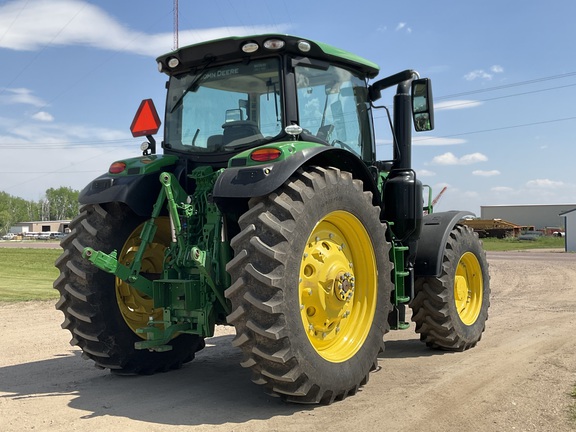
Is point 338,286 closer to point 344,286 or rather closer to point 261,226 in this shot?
point 344,286

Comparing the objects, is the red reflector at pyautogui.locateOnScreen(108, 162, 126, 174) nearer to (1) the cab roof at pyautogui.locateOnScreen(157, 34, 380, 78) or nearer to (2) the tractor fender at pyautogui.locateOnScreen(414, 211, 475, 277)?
(1) the cab roof at pyautogui.locateOnScreen(157, 34, 380, 78)

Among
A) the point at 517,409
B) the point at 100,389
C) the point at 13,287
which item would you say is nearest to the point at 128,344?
the point at 100,389

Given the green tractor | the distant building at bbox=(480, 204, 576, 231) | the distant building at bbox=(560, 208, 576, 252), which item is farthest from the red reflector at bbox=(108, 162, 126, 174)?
the distant building at bbox=(480, 204, 576, 231)

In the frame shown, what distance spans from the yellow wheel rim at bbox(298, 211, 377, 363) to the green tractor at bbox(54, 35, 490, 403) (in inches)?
0.5

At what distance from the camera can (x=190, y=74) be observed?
6.03 m

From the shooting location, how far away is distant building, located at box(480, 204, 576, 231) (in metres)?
75.1

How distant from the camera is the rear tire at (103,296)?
17.8ft

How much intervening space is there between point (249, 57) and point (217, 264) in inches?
77.1


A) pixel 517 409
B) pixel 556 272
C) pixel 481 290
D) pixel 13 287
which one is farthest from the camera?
pixel 556 272

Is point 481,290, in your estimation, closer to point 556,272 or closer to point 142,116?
point 142,116

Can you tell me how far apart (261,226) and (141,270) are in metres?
1.99

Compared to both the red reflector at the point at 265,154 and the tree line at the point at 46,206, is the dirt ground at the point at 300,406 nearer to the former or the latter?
the red reflector at the point at 265,154

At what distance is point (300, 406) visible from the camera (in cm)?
473

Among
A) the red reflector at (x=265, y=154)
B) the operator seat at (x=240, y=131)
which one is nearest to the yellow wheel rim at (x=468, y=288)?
the operator seat at (x=240, y=131)
